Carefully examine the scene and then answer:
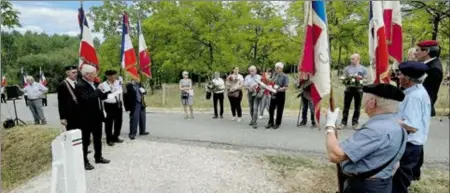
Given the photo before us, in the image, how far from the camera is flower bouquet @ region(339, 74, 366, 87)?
9852 millimetres

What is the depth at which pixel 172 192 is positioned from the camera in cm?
594

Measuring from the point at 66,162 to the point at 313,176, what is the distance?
4065 millimetres

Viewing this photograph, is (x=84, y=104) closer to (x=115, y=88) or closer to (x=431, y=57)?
(x=115, y=88)

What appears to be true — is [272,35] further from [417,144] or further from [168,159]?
[417,144]

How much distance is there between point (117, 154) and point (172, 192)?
8.00ft

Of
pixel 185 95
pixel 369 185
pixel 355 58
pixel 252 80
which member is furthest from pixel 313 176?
pixel 185 95

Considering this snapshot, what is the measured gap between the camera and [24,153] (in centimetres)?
952

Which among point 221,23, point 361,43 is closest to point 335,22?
point 361,43

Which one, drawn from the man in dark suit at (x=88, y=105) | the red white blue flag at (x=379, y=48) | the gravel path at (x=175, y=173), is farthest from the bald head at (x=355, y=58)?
the man in dark suit at (x=88, y=105)

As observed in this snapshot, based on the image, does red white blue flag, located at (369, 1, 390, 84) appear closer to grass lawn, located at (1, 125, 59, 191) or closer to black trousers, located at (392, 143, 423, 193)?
black trousers, located at (392, 143, 423, 193)

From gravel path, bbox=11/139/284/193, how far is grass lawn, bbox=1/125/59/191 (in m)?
1.09

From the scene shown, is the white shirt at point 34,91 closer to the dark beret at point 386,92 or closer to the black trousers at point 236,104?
the black trousers at point 236,104

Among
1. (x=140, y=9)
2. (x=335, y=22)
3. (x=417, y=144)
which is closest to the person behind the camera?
(x=417, y=144)

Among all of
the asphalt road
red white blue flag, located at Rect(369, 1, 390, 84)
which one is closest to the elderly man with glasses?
the asphalt road
